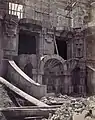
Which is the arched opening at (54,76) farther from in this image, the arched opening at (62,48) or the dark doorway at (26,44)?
the arched opening at (62,48)

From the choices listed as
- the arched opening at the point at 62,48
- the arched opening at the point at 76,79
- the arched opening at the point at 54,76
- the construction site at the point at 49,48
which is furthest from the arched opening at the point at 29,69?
the arched opening at the point at 62,48

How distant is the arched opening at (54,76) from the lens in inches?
845

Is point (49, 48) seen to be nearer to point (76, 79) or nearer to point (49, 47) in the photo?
point (49, 47)

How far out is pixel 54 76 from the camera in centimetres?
2194

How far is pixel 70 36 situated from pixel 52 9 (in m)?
3.83

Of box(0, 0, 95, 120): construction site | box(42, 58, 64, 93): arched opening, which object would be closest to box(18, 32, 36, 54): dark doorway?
box(0, 0, 95, 120): construction site

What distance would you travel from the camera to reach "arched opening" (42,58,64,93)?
70.4 ft

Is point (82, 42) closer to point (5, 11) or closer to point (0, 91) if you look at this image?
point (5, 11)

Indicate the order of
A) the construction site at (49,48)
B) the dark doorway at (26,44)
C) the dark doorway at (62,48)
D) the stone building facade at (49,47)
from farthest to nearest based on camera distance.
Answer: the dark doorway at (62,48) → the dark doorway at (26,44) → the stone building facade at (49,47) → the construction site at (49,48)

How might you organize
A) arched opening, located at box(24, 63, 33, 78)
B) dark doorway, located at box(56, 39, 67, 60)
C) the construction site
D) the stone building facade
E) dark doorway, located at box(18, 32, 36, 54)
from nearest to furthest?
the construction site
the stone building facade
arched opening, located at box(24, 63, 33, 78)
dark doorway, located at box(18, 32, 36, 54)
dark doorway, located at box(56, 39, 67, 60)

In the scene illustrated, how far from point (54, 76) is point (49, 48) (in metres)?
2.80

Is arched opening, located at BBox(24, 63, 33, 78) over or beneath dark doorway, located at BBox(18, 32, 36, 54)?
beneath

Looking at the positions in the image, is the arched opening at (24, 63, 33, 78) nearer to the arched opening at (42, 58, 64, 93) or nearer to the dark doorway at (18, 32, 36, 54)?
the arched opening at (42, 58, 64, 93)

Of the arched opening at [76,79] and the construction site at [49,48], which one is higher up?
the construction site at [49,48]
